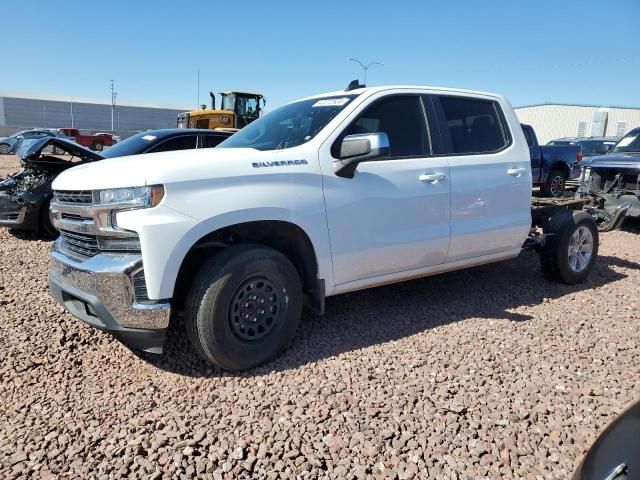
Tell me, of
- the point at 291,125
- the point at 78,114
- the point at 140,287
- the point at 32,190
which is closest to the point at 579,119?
the point at 32,190

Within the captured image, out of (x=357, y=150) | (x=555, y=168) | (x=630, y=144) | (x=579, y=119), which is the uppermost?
(x=579, y=119)

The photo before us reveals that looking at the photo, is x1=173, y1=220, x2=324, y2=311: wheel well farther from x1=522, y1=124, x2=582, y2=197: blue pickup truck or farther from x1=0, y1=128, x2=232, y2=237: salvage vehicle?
x1=522, y1=124, x2=582, y2=197: blue pickup truck

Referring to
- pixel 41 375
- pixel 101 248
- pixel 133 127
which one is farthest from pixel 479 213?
pixel 133 127

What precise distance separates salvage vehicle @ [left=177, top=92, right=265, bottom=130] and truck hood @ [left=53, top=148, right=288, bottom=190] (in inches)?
691

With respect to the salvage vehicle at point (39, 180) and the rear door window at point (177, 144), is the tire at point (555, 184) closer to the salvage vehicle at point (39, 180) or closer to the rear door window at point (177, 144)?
the rear door window at point (177, 144)

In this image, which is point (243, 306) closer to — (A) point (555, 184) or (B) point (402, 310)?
(B) point (402, 310)

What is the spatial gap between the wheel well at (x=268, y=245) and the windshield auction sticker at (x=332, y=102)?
1153 millimetres

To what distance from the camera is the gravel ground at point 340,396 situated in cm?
250

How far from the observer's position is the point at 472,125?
466cm

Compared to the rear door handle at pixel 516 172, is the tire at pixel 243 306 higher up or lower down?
lower down

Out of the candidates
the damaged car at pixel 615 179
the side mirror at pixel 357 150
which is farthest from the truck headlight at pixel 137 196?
the damaged car at pixel 615 179

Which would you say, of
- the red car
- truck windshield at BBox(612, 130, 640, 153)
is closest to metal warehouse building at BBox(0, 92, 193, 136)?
the red car

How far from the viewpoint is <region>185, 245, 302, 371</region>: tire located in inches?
123

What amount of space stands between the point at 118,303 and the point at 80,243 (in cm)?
62
